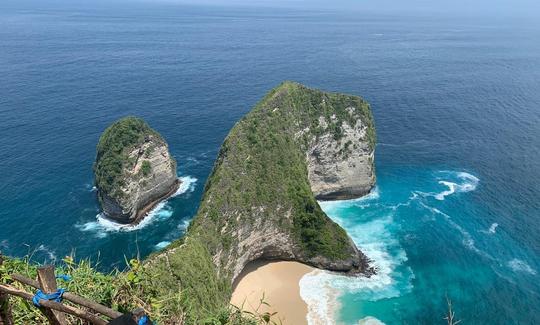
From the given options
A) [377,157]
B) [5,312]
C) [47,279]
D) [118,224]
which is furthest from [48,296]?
[377,157]

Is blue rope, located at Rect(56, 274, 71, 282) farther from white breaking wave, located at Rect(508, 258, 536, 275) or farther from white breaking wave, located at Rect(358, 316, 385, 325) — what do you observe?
white breaking wave, located at Rect(508, 258, 536, 275)

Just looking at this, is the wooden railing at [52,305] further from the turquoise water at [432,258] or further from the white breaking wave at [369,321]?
the white breaking wave at [369,321]

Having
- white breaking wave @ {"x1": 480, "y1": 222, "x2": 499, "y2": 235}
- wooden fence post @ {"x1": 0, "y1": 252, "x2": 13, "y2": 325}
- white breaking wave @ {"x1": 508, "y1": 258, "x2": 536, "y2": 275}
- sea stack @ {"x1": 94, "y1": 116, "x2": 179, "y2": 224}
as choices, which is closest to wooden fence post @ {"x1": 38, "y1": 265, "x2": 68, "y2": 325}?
wooden fence post @ {"x1": 0, "y1": 252, "x2": 13, "y2": 325}

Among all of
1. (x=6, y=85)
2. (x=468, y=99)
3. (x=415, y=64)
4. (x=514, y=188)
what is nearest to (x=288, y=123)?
(x=514, y=188)

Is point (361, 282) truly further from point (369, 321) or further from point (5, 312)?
point (5, 312)

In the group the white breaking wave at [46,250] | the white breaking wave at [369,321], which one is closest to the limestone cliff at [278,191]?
the white breaking wave at [369,321]
